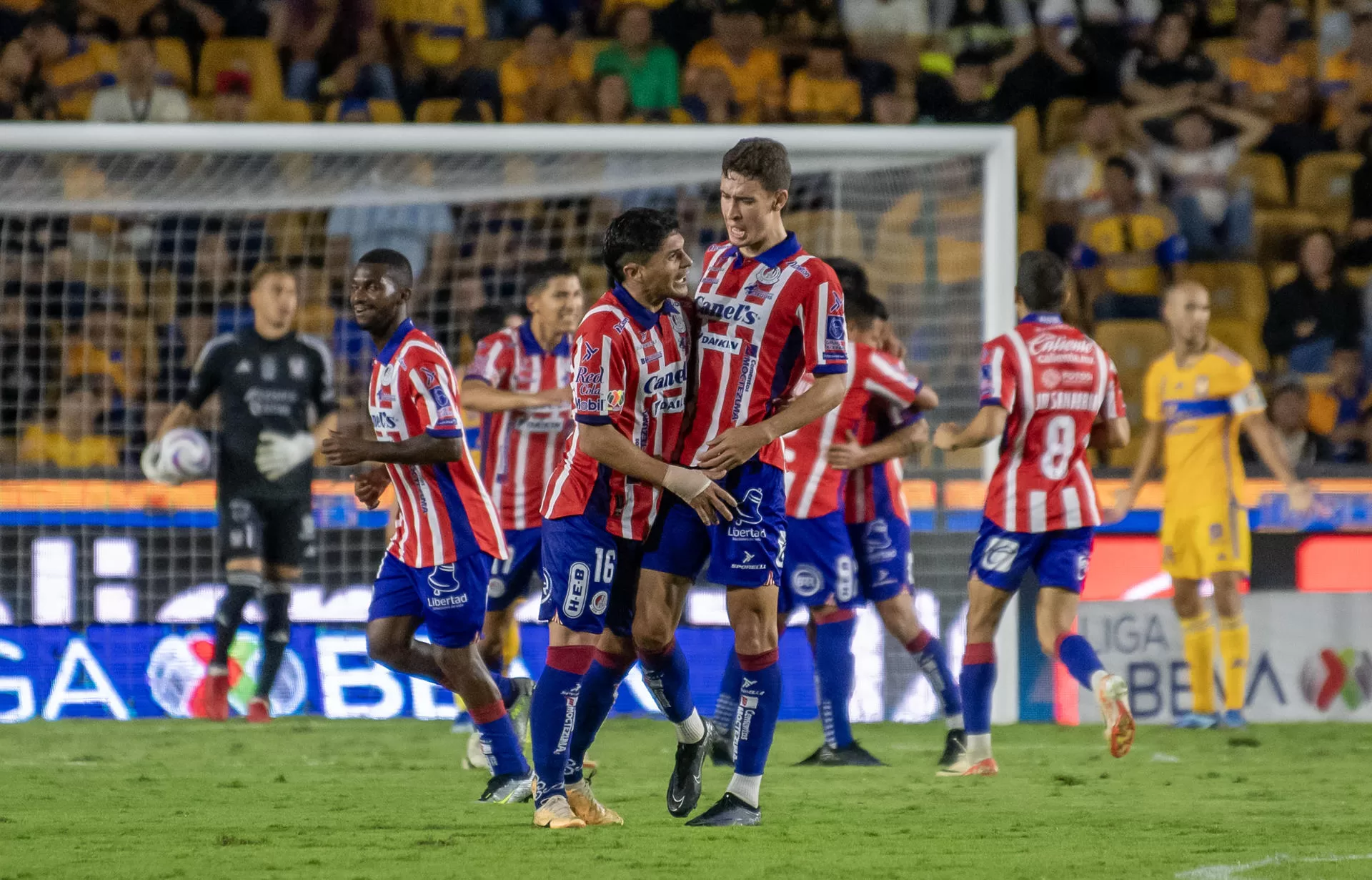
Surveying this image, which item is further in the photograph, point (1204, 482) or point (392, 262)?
point (1204, 482)

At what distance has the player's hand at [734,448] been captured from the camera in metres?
4.97

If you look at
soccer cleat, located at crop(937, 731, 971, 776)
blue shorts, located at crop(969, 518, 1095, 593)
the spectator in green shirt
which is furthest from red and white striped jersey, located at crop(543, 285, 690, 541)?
the spectator in green shirt

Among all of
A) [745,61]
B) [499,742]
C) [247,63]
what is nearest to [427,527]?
[499,742]

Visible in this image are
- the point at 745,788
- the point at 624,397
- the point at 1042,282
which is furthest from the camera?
the point at 1042,282

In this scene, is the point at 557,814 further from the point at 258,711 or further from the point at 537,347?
the point at 258,711

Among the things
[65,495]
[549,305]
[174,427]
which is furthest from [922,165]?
[65,495]

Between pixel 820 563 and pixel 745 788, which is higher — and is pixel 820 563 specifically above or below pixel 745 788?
above

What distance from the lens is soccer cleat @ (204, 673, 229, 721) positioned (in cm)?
920

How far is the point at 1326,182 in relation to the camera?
13047 millimetres

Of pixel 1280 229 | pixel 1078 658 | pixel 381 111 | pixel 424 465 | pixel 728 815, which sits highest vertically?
pixel 381 111

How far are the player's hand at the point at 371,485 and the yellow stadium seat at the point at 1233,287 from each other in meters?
7.71

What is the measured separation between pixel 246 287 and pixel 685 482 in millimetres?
5927

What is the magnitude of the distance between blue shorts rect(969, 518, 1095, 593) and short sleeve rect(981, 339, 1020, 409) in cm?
48

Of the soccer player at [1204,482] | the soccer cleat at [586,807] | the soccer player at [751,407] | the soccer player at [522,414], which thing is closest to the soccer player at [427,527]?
the soccer cleat at [586,807]
